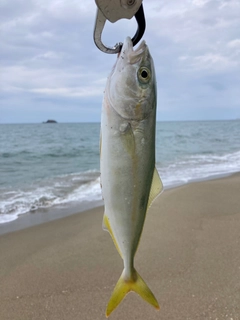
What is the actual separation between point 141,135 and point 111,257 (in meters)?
3.54

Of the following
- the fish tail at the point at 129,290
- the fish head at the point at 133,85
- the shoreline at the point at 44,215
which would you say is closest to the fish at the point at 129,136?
the fish head at the point at 133,85

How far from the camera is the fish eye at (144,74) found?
1.87 m

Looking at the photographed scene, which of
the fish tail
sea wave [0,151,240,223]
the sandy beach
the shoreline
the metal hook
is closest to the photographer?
the metal hook

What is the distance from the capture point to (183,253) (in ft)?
16.0

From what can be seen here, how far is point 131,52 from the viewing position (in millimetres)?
1870

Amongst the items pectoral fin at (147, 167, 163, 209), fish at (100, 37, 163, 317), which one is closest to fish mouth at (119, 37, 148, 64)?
fish at (100, 37, 163, 317)

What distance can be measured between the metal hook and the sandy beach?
2882 mm

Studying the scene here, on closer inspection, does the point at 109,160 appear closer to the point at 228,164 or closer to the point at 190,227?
the point at 190,227

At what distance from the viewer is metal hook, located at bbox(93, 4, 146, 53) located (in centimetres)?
180

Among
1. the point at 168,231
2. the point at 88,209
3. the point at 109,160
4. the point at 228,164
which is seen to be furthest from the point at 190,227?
the point at 228,164

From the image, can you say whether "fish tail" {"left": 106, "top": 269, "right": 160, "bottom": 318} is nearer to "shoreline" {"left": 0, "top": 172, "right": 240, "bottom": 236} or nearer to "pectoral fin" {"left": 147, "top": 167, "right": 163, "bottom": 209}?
"pectoral fin" {"left": 147, "top": 167, "right": 163, "bottom": 209}

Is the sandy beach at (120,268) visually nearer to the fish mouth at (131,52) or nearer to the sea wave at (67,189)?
the sea wave at (67,189)

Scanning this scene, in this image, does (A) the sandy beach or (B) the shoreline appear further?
(B) the shoreline

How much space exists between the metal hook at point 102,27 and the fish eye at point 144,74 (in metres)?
0.19
